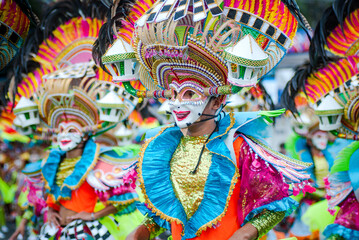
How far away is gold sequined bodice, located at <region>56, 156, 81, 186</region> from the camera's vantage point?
517 centimetres

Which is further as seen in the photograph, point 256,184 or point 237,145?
point 237,145

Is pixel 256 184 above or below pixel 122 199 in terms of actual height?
above

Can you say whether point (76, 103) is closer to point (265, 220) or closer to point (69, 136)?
point (69, 136)

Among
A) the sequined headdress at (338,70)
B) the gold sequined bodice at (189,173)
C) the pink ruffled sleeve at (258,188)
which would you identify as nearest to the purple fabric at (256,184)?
the pink ruffled sleeve at (258,188)

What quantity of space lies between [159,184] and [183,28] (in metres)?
1.06

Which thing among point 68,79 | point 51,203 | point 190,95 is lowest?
point 51,203

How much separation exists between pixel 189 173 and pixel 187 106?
1.47ft

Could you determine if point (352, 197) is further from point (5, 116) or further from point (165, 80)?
point (5, 116)

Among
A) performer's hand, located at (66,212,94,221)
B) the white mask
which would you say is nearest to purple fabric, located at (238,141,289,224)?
the white mask

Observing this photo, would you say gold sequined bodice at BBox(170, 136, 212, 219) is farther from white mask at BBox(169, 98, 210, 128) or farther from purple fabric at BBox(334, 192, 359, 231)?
purple fabric at BBox(334, 192, 359, 231)

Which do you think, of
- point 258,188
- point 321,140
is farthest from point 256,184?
point 321,140

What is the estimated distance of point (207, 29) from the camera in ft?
10.2

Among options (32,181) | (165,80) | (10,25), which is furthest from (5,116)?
(165,80)

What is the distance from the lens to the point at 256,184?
3133mm
